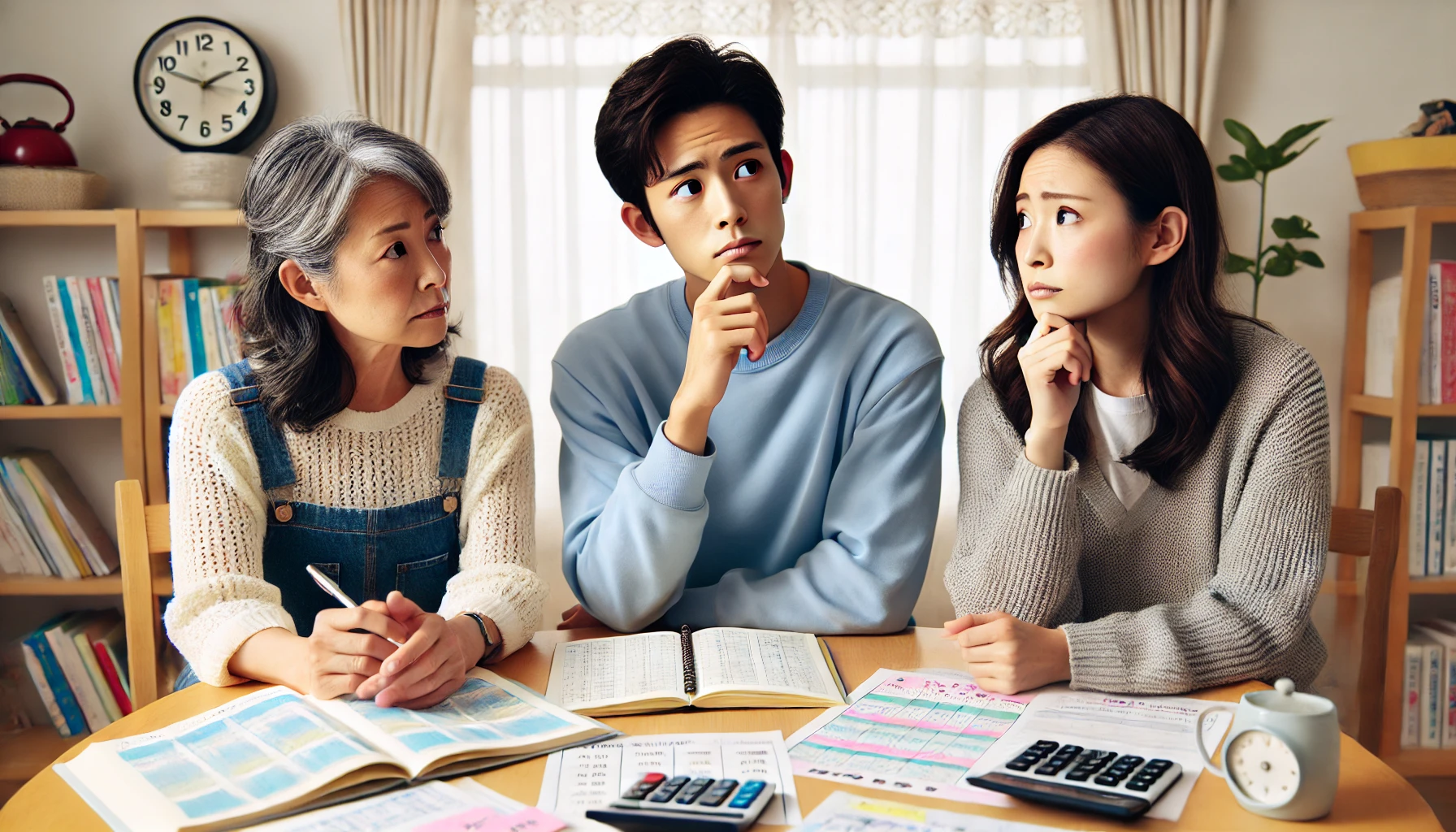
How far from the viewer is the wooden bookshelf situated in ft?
8.25

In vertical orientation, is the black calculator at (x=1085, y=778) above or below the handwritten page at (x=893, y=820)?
above

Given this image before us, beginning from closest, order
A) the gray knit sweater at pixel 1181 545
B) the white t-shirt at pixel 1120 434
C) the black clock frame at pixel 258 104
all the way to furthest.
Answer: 1. the gray knit sweater at pixel 1181 545
2. the white t-shirt at pixel 1120 434
3. the black clock frame at pixel 258 104

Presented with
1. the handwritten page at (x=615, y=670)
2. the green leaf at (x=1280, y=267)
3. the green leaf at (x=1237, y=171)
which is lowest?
the handwritten page at (x=615, y=670)

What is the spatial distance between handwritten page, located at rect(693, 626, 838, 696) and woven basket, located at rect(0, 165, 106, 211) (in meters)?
2.22

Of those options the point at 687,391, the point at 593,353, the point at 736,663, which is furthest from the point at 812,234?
the point at 736,663

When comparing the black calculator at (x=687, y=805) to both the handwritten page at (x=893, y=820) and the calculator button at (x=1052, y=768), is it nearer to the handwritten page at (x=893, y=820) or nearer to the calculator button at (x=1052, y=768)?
the handwritten page at (x=893, y=820)

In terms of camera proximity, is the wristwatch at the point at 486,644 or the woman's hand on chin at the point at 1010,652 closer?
the woman's hand on chin at the point at 1010,652

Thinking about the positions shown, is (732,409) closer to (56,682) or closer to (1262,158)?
(1262,158)

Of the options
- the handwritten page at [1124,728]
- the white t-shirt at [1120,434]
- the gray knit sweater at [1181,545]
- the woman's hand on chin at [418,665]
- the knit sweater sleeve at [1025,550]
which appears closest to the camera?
the handwritten page at [1124,728]

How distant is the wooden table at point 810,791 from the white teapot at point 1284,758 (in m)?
0.02

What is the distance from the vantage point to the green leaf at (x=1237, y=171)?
257 centimetres

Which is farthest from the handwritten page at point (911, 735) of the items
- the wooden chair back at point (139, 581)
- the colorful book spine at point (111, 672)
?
the colorful book spine at point (111, 672)

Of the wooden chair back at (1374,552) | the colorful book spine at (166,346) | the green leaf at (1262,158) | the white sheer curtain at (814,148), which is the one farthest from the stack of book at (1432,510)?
the colorful book spine at (166,346)

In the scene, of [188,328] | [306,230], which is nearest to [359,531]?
[306,230]
